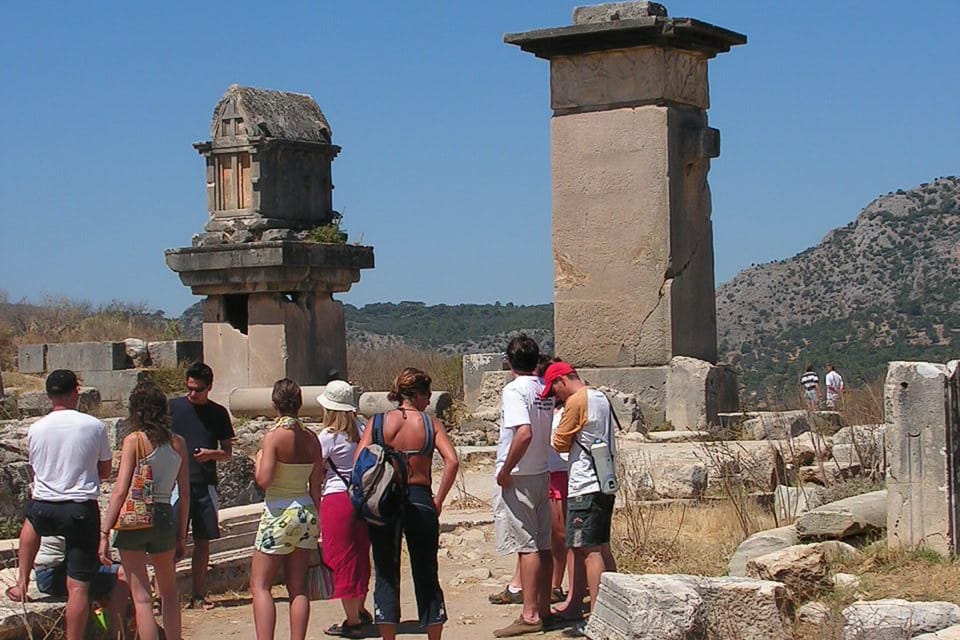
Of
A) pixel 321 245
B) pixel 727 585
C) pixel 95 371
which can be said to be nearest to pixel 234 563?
pixel 727 585

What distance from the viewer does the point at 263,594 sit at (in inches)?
292

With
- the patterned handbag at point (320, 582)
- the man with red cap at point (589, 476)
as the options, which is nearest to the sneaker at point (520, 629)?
the man with red cap at point (589, 476)

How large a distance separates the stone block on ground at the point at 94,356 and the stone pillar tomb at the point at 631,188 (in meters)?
9.25

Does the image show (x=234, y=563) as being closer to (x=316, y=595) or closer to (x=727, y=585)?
(x=316, y=595)

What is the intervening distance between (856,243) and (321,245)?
3490 centimetres

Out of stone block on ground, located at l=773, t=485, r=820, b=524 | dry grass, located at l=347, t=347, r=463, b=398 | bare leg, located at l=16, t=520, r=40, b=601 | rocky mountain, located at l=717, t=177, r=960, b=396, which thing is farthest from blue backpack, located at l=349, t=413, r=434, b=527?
rocky mountain, located at l=717, t=177, r=960, b=396

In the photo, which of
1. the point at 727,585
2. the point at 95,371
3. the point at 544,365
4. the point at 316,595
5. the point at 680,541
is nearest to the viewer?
the point at 727,585

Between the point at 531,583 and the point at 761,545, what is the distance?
4.73 ft

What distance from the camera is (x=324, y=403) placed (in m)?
8.27

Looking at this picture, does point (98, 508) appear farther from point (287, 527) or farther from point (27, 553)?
point (287, 527)

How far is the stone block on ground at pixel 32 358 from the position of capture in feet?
74.2

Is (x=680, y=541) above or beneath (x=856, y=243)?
beneath

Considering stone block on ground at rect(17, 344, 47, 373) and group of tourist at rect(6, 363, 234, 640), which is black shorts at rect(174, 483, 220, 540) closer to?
group of tourist at rect(6, 363, 234, 640)

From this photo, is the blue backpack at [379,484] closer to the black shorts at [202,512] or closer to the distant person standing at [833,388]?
the black shorts at [202,512]
